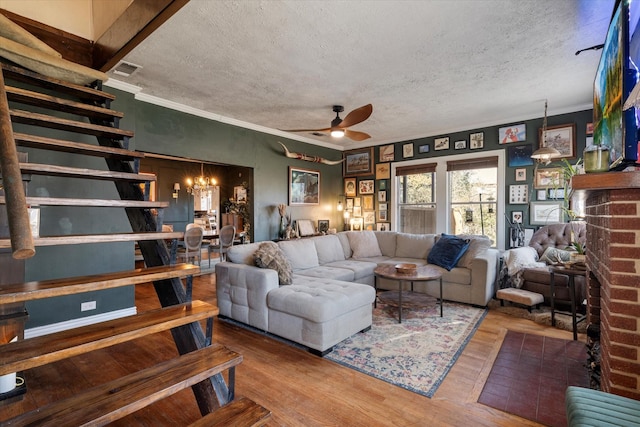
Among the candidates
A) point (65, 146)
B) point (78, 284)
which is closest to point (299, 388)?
point (78, 284)

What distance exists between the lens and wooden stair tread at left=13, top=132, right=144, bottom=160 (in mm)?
1711

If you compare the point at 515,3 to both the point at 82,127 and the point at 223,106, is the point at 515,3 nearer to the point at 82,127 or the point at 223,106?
the point at 82,127

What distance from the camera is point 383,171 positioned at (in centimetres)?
687

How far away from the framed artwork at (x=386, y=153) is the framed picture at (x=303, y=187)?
1.52 metres

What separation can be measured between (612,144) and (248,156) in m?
4.94

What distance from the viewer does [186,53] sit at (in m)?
3.05

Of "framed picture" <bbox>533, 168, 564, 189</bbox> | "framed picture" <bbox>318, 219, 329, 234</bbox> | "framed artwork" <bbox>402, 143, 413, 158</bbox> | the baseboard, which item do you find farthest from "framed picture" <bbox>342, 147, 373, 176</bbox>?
the baseboard

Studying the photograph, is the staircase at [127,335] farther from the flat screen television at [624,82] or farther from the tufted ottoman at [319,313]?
the flat screen television at [624,82]

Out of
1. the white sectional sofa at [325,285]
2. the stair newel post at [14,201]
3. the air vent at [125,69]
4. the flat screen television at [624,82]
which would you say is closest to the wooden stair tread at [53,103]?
the air vent at [125,69]

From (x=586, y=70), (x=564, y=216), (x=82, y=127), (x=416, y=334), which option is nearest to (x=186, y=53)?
(x=82, y=127)

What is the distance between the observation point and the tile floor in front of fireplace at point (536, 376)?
1.92 m

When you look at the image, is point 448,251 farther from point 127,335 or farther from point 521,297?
point 127,335

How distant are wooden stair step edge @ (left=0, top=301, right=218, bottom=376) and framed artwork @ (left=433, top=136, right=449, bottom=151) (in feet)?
18.7

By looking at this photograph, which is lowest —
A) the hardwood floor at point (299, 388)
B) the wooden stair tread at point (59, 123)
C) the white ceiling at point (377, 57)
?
the hardwood floor at point (299, 388)
